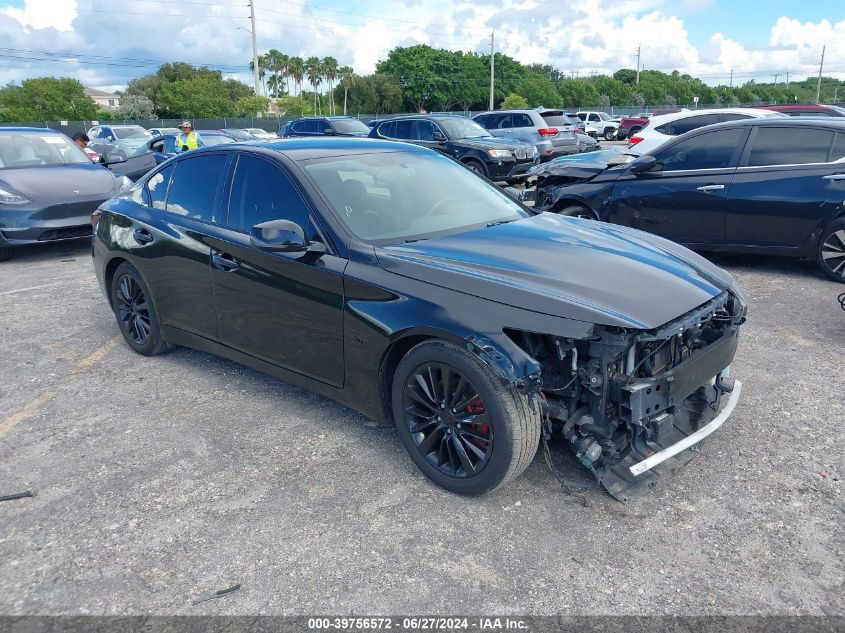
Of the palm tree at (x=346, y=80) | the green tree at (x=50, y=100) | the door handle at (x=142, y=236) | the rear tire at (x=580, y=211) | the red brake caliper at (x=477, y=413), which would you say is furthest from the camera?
the palm tree at (x=346, y=80)

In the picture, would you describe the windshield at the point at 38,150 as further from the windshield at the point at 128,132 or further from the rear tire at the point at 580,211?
the windshield at the point at 128,132

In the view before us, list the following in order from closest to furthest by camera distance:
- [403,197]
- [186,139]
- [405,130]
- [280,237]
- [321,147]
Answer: [280,237] → [403,197] → [321,147] → [186,139] → [405,130]

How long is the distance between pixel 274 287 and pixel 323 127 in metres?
15.1

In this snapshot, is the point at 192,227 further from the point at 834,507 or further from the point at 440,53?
the point at 440,53

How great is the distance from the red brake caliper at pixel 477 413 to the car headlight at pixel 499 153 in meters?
11.9

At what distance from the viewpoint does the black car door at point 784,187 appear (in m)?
6.64

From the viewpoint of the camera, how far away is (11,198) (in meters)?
8.72

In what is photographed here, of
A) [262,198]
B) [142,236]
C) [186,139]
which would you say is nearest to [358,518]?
[262,198]

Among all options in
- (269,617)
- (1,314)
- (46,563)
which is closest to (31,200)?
(1,314)

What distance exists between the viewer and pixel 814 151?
6.83m

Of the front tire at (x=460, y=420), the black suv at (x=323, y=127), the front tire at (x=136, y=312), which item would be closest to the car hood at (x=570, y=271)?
the front tire at (x=460, y=420)

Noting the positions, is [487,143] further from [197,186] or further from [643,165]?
[197,186]

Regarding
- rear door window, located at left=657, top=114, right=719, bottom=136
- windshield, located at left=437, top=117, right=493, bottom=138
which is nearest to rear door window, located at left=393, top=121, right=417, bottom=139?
windshield, located at left=437, top=117, right=493, bottom=138

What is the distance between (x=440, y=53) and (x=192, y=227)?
9341cm
